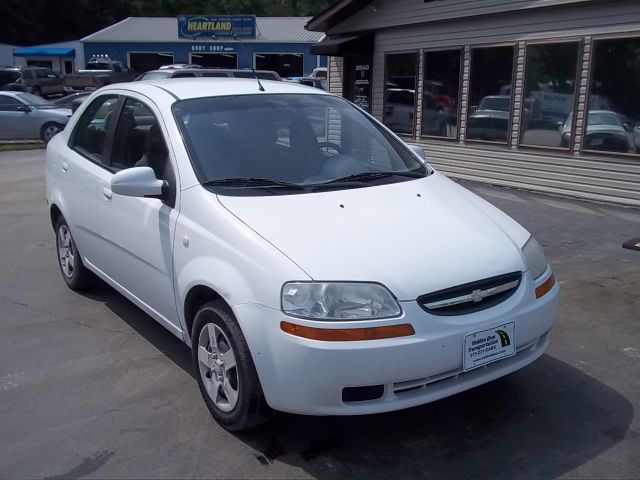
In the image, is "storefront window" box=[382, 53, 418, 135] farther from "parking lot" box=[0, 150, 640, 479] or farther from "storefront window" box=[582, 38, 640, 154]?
"parking lot" box=[0, 150, 640, 479]

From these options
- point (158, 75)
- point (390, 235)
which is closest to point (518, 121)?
point (390, 235)

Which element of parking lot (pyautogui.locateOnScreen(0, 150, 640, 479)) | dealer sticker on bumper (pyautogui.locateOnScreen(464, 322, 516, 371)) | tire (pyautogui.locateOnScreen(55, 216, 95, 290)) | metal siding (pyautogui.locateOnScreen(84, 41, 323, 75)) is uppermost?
metal siding (pyautogui.locateOnScreen(84, 41, 323, 75))

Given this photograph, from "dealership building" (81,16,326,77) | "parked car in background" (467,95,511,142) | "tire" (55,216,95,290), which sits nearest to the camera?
"tire" (55,216,95,290)

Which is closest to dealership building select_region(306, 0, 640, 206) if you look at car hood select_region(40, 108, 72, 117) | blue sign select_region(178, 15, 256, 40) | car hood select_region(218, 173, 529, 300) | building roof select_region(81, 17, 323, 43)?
car hood select_region(218, 173, 529, 300)

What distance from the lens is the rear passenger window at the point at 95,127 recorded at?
199 inches

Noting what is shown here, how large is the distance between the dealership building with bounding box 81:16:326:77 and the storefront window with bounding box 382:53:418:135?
2845 centimetres

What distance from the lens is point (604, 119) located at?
968 centimetres

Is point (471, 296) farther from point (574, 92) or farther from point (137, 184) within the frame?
point (574, 92)

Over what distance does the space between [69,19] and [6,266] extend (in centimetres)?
6147

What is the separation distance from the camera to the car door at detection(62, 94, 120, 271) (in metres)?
4.96

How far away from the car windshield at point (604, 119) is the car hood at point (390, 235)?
6.53 m

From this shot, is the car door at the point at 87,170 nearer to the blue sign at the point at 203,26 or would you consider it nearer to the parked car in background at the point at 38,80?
the parked car in background at the point at 38,80

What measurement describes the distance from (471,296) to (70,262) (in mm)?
3823

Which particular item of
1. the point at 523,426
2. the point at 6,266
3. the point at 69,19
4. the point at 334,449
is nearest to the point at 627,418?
the point at 523,426
